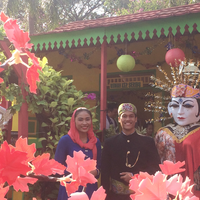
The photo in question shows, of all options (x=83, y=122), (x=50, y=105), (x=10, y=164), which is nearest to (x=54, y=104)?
(x=50, y=105)

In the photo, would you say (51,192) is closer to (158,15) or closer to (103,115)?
(103,115)

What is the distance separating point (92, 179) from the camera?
2.01 ft

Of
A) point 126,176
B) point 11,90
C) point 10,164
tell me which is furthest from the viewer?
point 11,90

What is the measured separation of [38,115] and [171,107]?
204cm

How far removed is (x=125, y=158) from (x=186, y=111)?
1048 mm

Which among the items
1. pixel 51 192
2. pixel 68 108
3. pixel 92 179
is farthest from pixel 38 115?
pixel 92 179

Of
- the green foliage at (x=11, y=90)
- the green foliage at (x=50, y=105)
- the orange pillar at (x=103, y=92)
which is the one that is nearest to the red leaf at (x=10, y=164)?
the green foliage at (x=11, y=90)

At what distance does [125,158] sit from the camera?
280cm

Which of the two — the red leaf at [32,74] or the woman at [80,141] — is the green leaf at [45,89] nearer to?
the woman at [80,141]

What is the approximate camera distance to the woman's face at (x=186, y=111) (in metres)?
3.26

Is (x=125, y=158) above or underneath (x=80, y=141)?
underneath

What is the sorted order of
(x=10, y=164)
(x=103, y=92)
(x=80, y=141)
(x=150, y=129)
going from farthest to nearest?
(x=150, y=129), (x=103, y=92), (x=80, y=141), (x=10, y=164)

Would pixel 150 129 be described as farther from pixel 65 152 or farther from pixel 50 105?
pixel 65 152

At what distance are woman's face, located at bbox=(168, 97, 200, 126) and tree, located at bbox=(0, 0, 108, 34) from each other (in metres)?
11.6
